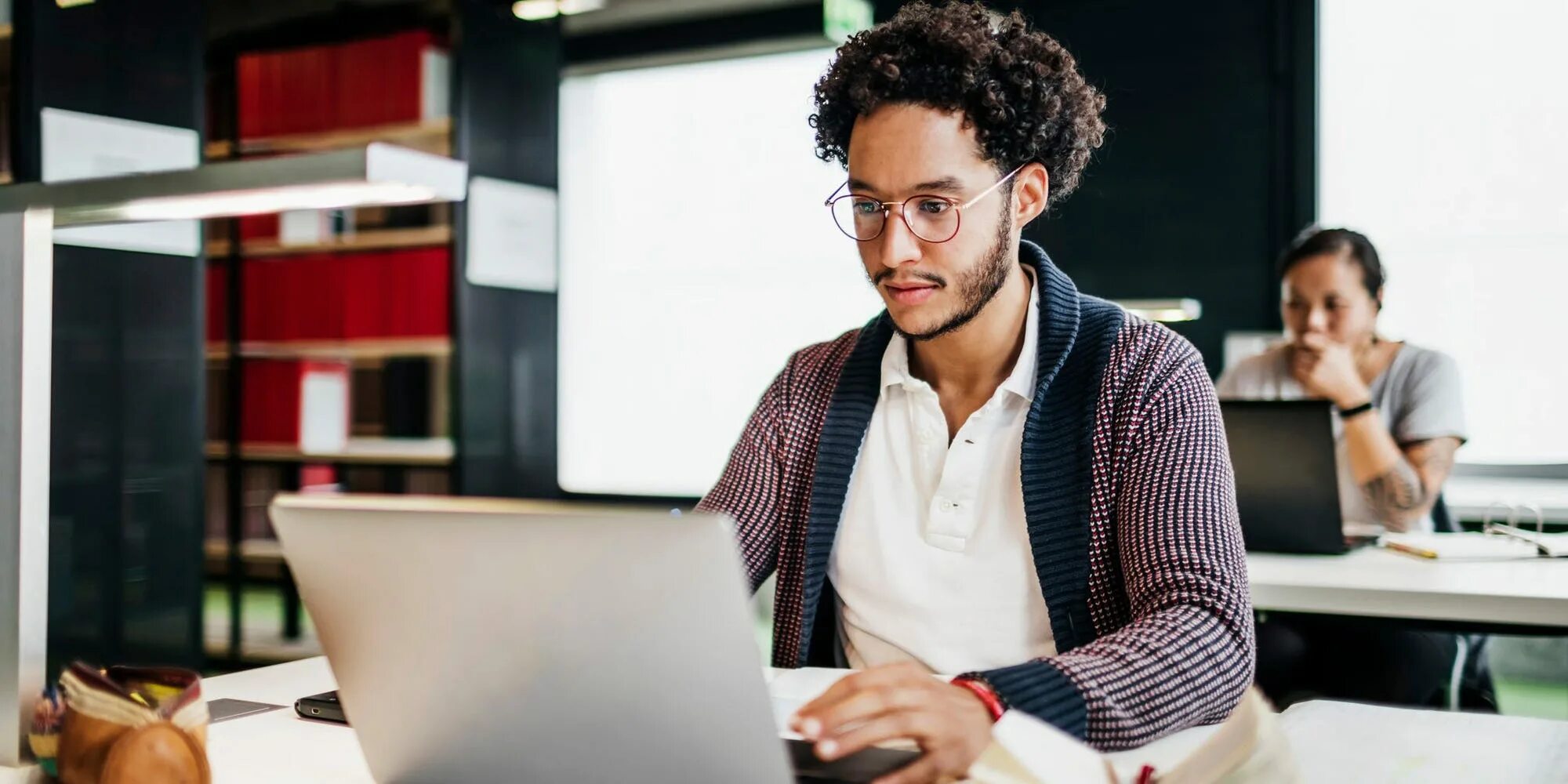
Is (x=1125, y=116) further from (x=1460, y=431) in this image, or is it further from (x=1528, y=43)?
(x=1460, y=431)

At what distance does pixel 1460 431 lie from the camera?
9.23 feet

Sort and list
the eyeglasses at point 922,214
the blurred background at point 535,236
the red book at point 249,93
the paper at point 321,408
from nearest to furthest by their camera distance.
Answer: the eyeglasses at point 922,214
the blurred background at point 535,236
the paper at point 321,408
the red book at point 249,93

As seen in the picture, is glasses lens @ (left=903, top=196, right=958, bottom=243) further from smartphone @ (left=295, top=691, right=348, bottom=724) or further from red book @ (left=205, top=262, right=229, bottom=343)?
red book @ (left=205, top=262, right=229, bottom=343)

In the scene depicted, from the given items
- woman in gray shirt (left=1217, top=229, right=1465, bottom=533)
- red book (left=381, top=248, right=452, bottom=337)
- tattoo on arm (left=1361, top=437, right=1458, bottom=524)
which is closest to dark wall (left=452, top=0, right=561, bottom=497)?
red book (left=381, top=248, right=452, bottom=337)

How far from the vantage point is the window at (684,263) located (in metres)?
5.35

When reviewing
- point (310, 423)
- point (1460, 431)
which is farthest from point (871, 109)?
point (310, 423)

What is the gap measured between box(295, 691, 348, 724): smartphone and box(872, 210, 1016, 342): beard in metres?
0.71

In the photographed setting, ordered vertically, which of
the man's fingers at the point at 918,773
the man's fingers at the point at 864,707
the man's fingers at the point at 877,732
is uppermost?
the man's fingers at the point at 864,707

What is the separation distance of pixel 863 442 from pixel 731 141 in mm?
4085

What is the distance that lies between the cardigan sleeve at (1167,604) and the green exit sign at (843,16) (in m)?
3.36

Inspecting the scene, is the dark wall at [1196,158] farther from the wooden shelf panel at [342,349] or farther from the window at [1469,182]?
the wooden shelf panel at [342,349]

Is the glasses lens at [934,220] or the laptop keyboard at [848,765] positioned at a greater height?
the glasses lens at [934,220]

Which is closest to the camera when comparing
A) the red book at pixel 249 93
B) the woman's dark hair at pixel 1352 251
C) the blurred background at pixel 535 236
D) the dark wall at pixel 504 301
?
the woman's dark hair at pixel 1352 251

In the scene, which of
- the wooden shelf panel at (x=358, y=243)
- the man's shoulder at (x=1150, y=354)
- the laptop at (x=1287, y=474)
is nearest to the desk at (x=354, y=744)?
the man's shoulder at (x=1150, y=354)
